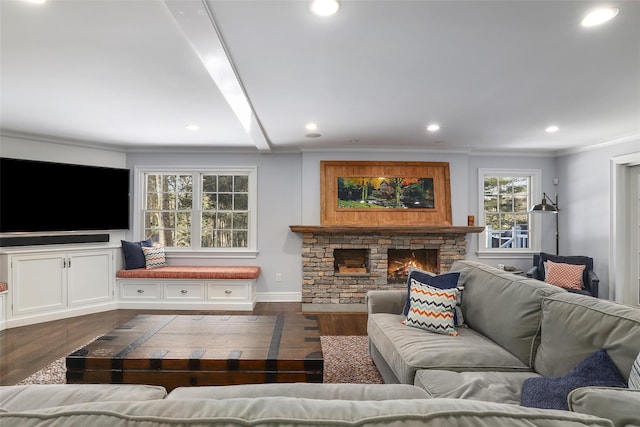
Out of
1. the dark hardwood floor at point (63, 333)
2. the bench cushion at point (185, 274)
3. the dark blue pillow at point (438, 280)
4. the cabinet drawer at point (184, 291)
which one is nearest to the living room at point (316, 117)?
the dark hardwood floor at point (63, 333)

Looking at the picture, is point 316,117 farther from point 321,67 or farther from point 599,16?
point 599,16

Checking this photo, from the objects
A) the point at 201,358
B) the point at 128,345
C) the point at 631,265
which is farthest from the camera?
the point at 631,265

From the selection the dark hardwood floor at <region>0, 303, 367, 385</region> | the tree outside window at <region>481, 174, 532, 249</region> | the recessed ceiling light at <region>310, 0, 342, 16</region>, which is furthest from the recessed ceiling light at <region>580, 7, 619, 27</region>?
the tree outside window at <region>481, 174, 532, 249</region>

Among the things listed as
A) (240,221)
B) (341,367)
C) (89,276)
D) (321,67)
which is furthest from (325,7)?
(89,276)

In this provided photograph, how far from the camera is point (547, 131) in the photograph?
398 cm

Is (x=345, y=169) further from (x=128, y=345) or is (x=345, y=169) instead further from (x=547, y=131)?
(x=128, y=345)

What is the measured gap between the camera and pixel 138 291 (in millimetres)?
4613

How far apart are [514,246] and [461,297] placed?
3420 millimetres

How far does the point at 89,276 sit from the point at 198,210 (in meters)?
1.65

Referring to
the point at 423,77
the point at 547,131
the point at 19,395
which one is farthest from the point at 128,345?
the point at 547,131

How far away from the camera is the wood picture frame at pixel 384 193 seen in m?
4.89

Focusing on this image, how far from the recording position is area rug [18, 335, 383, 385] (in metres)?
2.56

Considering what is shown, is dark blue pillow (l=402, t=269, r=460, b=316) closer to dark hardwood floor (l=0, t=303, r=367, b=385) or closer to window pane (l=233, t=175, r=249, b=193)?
dark hardwood floor (l=0, t=303, r=367, b=385)

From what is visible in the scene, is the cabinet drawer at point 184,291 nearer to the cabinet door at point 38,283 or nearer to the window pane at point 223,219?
the window pane at point 223,219
